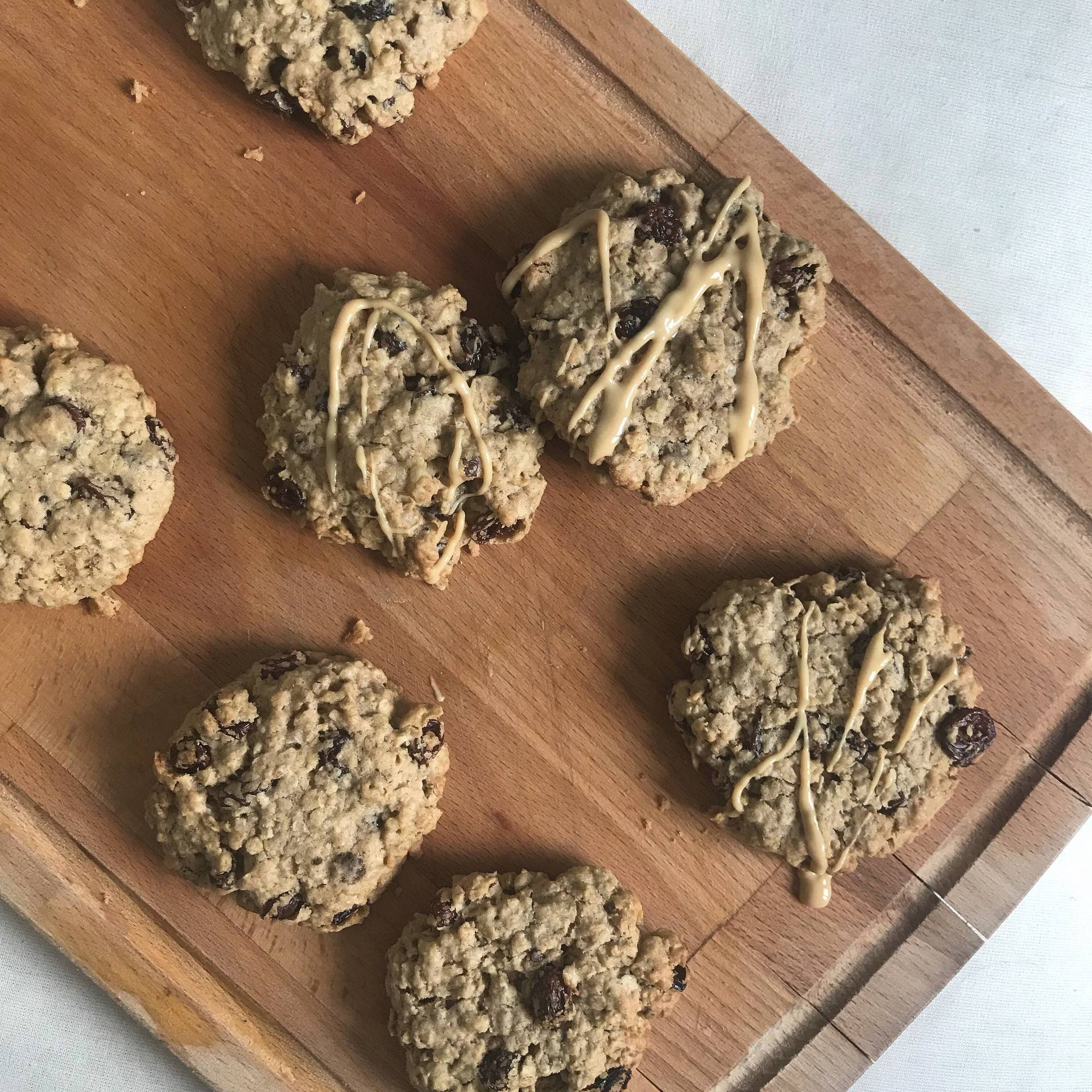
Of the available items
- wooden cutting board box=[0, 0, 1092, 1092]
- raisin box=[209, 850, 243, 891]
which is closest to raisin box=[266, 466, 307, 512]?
wooden cutting board box=[0, 0, 1092, 1092]

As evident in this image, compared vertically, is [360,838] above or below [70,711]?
above

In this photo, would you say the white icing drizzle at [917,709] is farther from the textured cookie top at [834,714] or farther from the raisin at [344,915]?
the raisin at [344,915]

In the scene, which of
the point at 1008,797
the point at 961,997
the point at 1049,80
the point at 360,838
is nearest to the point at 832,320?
the point at 1049,80

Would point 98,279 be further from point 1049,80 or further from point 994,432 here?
point 1049,80

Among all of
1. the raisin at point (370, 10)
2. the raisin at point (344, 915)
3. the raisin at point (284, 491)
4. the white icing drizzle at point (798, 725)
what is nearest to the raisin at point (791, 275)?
the white icing drizzle at point (798, 725)

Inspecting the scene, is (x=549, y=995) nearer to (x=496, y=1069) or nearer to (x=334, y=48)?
(x=496, y=1069)

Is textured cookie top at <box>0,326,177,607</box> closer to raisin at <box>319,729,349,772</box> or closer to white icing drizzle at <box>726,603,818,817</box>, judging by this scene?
raisin at <box>319,729,349,772</box>
